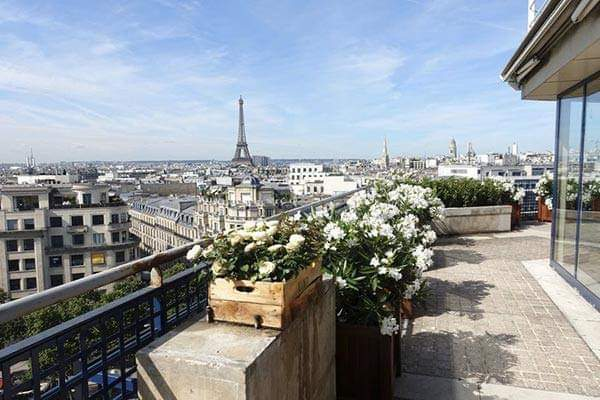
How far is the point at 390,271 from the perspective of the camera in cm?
317

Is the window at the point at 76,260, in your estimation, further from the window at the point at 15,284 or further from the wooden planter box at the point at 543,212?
the wooden planter box at the point at 543,212

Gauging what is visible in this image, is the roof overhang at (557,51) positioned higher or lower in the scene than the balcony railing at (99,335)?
higher

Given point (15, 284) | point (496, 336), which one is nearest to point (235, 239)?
point (496, 336)

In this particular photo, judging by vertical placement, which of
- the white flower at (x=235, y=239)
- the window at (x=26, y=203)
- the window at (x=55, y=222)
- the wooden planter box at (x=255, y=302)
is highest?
the white flower at (x=235, y=239)

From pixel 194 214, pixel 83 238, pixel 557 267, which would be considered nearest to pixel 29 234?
pixel 83 238

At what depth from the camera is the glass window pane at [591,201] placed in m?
5.18

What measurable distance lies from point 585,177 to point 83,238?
1484 inches

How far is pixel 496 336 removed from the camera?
426cm

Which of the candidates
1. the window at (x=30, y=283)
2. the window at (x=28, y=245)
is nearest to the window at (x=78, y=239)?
the window at (x=28, y=245)

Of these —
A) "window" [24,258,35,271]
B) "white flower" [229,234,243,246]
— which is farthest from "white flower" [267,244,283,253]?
"window" [24,258,35,271]

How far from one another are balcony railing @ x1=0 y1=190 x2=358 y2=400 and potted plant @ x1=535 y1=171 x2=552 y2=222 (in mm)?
10199

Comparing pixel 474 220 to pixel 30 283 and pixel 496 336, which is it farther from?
pixel 30 283

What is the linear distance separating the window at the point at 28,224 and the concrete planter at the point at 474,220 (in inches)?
1356

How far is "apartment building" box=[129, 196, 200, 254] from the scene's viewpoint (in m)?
57.0
